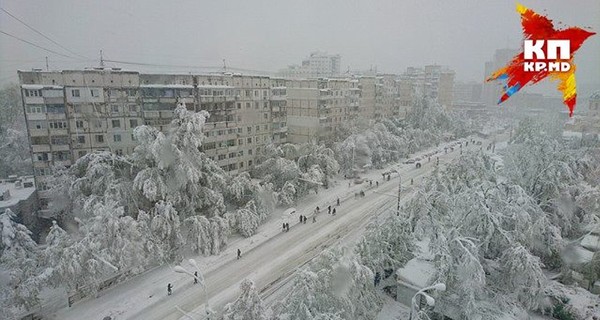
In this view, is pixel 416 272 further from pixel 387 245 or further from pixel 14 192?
pixel 14 192

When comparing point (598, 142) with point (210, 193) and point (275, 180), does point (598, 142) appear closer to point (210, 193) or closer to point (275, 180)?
point (275, 180)

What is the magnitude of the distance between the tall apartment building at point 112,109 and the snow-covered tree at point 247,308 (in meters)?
21.1

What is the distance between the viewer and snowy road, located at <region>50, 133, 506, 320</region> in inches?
674

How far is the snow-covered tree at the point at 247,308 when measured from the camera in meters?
11.9

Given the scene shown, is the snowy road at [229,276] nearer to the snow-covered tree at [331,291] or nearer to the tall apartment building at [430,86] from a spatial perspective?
the snow-covered tree at [331,291]

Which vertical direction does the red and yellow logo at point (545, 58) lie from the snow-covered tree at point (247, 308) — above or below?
above

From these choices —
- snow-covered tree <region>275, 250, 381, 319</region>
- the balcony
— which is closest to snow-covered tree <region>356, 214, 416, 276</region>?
snow-covered tree <region>275, 250, 381, 319</region>

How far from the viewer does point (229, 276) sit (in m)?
20.4

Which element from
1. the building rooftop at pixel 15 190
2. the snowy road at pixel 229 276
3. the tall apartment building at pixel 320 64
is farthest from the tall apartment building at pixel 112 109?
the tall apartment building at pixel 320 64

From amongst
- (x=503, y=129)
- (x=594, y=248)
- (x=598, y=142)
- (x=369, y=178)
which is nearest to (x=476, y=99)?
(x=503, y=129)

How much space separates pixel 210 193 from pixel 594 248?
26.3 metres

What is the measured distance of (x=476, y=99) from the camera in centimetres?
13875

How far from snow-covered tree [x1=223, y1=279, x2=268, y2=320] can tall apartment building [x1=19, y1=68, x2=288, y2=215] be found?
21.1 meters

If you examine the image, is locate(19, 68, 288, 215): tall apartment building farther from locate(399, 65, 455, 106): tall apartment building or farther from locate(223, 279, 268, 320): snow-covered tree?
locate(399, 65, 455, 106): tall apartment building
